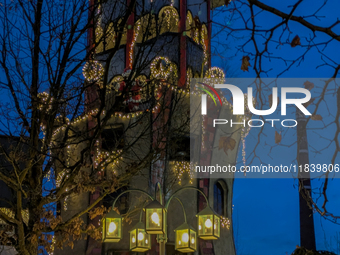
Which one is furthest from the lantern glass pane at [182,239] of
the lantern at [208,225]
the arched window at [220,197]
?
the arched window at [220,197]

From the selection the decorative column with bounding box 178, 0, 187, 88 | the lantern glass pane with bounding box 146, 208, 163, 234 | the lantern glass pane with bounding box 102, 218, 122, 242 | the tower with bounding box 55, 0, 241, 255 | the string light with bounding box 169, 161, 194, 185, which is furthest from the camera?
the decorative column with bounding box 178, 0, 187, 88

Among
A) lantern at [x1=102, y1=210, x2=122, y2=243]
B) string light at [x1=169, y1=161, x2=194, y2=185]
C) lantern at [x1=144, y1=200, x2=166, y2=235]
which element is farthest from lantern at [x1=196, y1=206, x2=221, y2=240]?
string light at [x1=169, y1=161, x2=194, y2=185]

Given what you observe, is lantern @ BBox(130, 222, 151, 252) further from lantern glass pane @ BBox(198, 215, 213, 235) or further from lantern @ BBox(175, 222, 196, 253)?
lantern glass pane @ BBox(198, 215, 213, 235)

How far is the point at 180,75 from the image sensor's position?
18.6 meters

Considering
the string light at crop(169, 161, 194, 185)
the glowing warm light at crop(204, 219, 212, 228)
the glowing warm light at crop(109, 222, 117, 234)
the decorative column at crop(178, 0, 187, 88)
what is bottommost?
the glowing warm light at crop(109, 222, 117, 234)

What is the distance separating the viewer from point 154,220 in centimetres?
774

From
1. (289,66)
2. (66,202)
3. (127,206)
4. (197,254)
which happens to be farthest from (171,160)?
(289,66)

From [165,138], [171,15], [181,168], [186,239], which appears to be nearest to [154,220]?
[186,239]

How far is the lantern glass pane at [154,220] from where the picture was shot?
7.68 metres

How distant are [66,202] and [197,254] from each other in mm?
6158

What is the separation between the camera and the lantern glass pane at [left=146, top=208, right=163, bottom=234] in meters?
7.68

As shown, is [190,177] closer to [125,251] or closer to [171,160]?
[171,160]

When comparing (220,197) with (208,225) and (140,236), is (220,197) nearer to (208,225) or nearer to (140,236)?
(208,225)

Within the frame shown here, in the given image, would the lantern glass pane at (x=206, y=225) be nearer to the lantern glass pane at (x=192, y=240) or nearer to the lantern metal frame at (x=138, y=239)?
the lantern glass pane at (x=192, y=240)
